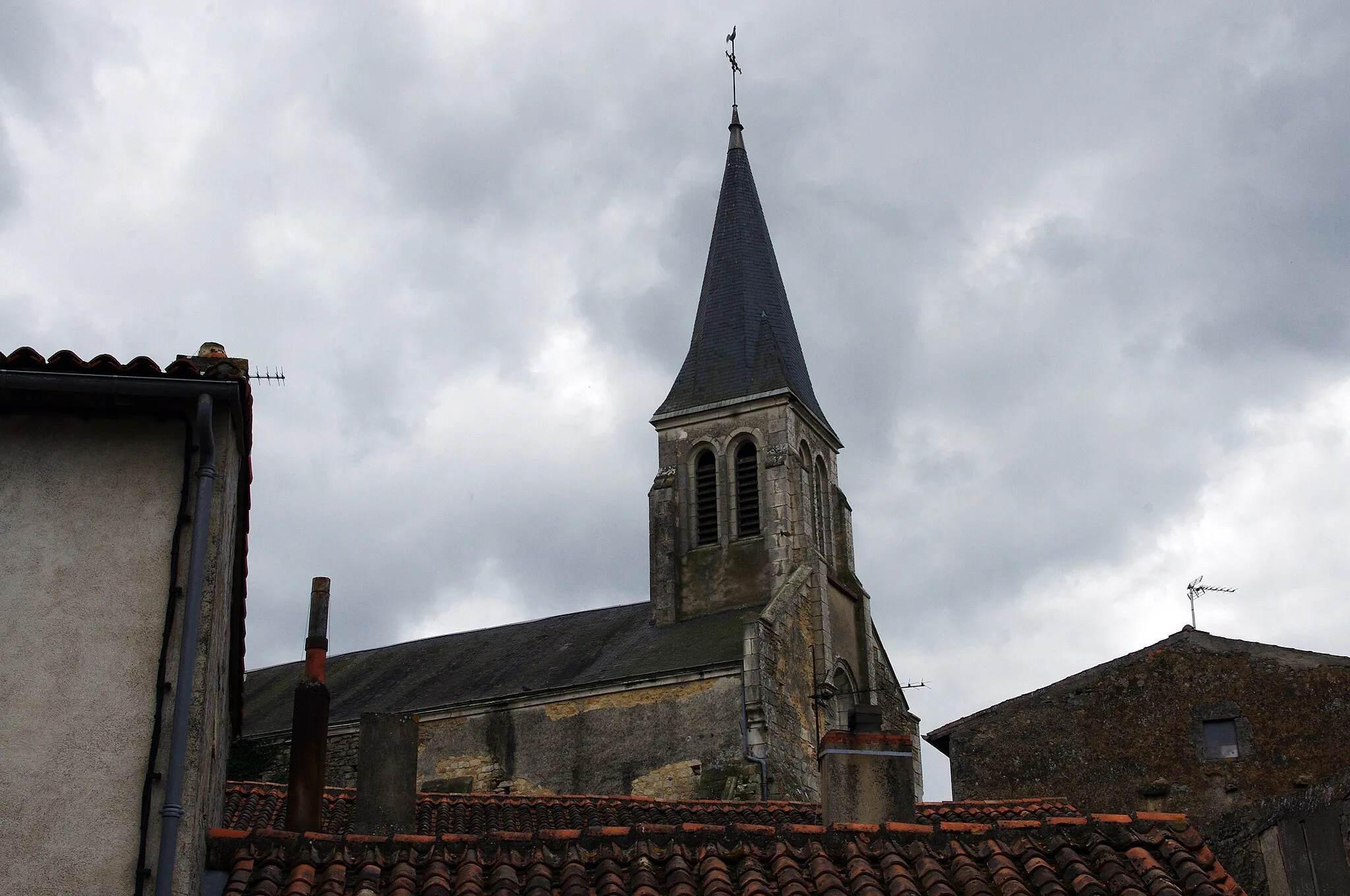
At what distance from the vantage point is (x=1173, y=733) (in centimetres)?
1644

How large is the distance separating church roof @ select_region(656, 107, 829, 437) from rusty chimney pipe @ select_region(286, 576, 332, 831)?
65.6ft

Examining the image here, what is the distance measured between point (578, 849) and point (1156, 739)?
977 centimetres

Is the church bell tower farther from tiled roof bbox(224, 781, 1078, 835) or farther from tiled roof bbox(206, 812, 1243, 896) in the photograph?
tiled roof bbox(206, 812, 1243, 896)

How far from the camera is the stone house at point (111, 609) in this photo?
7.77 meters

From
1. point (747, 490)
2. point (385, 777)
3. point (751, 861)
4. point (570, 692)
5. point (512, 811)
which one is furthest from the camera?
point (747, 490)

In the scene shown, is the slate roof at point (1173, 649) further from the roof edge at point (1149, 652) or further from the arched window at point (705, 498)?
the arched window at point (705, 498)

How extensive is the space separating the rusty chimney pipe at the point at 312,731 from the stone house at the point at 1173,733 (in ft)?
29.4

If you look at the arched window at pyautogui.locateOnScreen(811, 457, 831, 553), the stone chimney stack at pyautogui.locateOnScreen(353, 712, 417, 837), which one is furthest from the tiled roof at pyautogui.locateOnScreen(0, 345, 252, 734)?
the arched window at pyautogui.locateOnScreen(811, 457, 831, 553)

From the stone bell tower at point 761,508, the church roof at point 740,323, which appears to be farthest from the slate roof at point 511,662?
the church roof at point 740,323

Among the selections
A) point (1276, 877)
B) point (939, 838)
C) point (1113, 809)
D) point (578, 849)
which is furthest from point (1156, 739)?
point (578, 849)

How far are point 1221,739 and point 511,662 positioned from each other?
1518 centimetres

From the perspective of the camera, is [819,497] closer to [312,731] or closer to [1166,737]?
[1166,737]

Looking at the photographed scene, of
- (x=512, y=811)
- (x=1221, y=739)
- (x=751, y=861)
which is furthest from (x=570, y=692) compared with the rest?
(x=751, y=861)

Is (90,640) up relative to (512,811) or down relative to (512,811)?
up
